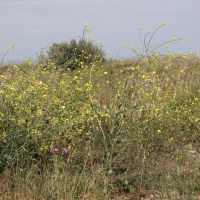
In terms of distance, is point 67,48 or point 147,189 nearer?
point 147,189

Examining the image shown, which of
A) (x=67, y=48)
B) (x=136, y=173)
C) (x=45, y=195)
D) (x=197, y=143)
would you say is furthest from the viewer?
(x=67, y=48)

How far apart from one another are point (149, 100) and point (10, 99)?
236cm

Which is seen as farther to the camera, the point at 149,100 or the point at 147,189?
the point at 149,100

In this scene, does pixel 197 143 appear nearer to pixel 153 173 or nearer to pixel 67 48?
pixel 153 173

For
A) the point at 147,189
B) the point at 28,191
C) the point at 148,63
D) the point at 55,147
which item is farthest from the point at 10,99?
the point at 147,189

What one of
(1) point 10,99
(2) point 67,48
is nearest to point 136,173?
(1) point 10,99

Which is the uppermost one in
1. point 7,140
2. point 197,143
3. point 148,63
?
point 148,63

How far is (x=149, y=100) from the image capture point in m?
4.12

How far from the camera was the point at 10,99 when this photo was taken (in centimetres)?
277

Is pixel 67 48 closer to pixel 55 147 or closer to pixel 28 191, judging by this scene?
pixel 55 147

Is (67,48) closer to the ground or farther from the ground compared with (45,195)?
farther from the ground

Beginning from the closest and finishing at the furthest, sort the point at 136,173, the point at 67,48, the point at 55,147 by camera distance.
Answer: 1. the point at 136,173
2. the point at 55,147
3. the point at 67,48

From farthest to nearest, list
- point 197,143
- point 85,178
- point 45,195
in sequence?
point 197,143, point 85,178, point 45,195

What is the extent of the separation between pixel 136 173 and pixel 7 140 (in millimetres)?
1488
